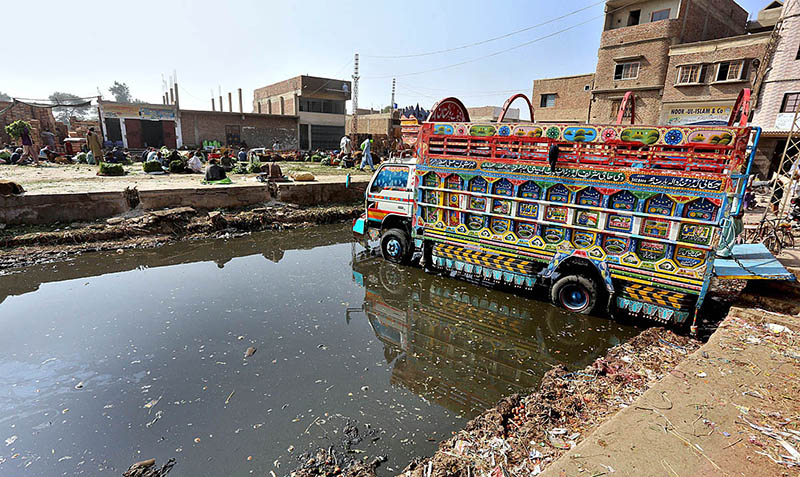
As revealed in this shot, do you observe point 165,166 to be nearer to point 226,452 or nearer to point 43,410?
point 43,410

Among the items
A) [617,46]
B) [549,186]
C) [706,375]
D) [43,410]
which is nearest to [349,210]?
[549,186]

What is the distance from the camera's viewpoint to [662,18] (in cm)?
2480

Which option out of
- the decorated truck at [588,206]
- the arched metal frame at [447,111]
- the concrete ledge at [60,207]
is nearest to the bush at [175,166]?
the concrete ledge at [60,207]

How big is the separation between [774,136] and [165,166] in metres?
30.3

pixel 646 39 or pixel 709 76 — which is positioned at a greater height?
pixel 646 39

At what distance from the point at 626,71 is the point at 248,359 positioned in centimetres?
3004

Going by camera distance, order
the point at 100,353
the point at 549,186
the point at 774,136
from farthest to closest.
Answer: the point at 774,136 → the point at 549,186 → the point at 100,353

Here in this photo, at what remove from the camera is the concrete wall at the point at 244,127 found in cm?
3003

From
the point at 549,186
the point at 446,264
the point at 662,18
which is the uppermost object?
the point at 662,18

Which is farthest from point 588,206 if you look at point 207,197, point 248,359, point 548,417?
point 207,197

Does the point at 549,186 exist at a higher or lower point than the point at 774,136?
lower

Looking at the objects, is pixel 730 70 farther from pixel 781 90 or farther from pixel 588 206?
pixel 588 206

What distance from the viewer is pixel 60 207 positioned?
9766 mm

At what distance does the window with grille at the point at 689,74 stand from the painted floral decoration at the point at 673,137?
24.0 meters
